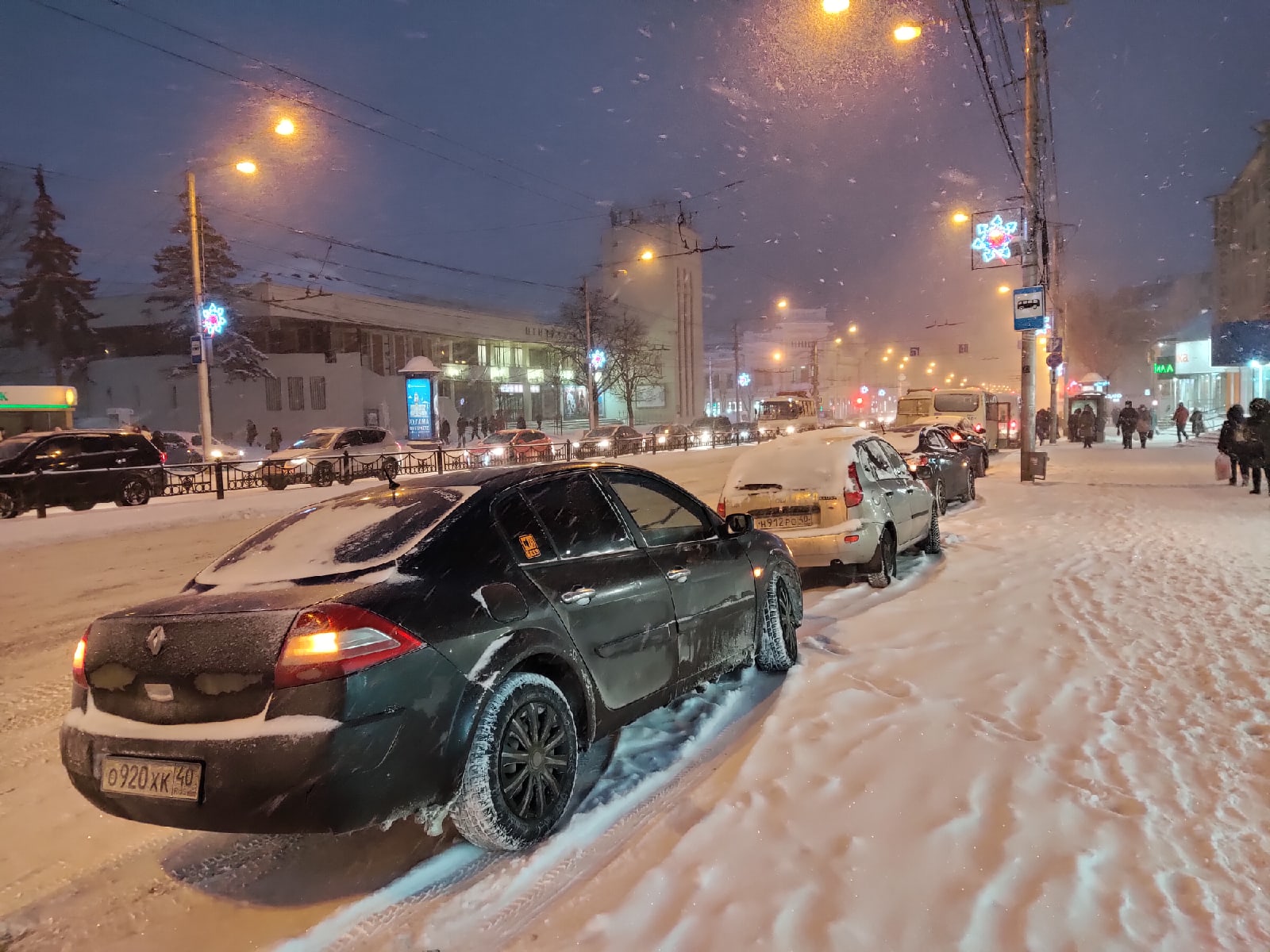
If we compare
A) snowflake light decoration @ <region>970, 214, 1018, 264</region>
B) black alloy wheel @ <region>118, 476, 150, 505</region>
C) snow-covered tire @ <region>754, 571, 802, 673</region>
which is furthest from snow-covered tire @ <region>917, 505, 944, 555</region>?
black alloy wheel @ <region>118, 476, 150, 505</region>

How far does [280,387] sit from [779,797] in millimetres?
52613

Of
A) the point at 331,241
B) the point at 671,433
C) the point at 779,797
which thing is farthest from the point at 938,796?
the point at 671,433

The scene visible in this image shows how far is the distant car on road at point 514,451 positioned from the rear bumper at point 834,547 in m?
22.2

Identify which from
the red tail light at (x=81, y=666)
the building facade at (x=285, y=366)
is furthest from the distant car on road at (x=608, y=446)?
the red tail light at (x=81, y=666)

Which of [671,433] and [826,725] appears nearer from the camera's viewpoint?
[826,725]

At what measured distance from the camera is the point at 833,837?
368cm

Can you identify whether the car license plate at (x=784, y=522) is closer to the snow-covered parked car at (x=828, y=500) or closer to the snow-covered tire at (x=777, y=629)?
the snow-covered parked car at (x=828, y=500)

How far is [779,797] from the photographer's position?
4047 mm

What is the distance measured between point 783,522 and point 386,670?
6150 millimetres

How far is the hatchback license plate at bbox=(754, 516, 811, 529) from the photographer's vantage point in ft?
29.0

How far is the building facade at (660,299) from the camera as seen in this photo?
256ft

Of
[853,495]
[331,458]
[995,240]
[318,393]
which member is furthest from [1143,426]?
[318,393]

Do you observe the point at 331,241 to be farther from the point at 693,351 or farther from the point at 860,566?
the point at 693,351

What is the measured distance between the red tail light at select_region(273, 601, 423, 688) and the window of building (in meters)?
51.4
